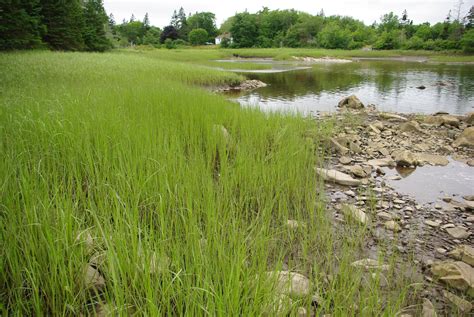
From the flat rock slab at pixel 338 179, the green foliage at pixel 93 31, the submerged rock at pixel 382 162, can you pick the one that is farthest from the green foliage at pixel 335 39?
the flat rock slab at pixel 338 179

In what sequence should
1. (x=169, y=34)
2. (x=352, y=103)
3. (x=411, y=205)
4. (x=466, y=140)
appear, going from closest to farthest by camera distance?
1. (x=411, y=205)
2. (x=466, y=140)
3. (x=352, y=103)
4. (x=169, y=34)

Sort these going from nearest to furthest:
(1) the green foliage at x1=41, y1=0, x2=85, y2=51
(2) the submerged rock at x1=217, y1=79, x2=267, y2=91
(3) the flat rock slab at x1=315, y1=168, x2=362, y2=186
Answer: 1. (3) the flat rock slab at x1=315, y1=168, x2=362, y2=186
2. (2) the submerged rock at x1=217, y1=79, x2=267, y2=91
3. (1) the green foliage at x1=41, y1=0, x2=85, y2=51

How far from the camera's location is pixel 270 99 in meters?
13.2

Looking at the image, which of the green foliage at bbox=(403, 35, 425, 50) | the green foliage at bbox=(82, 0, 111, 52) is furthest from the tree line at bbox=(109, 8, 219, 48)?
the green foliage at bbox=(403, 35, 425, 50)

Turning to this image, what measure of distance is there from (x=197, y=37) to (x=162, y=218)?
86755mm

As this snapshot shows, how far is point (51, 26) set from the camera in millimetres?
27609

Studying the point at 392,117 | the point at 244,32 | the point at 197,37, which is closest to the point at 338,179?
the point at 392,117

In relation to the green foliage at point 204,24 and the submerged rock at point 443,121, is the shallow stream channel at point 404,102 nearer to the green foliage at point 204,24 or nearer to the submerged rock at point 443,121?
the submerged rock at point 443,121

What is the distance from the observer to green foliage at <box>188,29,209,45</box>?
3201 inches

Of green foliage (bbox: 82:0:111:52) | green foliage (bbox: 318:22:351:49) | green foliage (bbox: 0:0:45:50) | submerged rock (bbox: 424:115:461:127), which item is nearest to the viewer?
submerged rock (bbox: 424:115:461:127)

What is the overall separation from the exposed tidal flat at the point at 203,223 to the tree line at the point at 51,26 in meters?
19.4

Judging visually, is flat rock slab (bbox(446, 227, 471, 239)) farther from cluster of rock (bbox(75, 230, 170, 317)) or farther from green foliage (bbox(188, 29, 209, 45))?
green foliage (bbox(188, 29, 209, 45))

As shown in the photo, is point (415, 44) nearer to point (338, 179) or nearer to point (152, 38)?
point (152, 38)

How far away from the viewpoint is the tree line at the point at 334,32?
6091 centimetres
